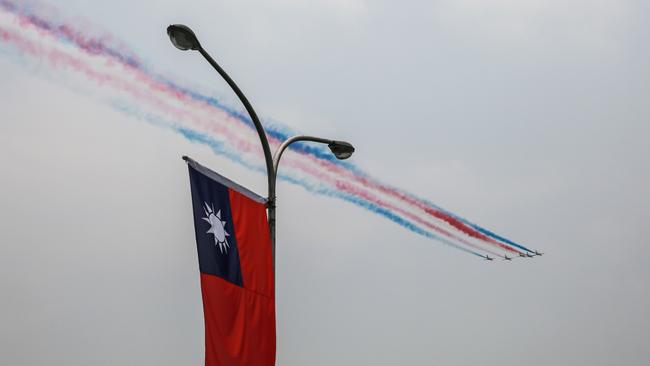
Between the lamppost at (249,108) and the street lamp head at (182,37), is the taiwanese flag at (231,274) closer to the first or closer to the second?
the lamppost at (249,108)

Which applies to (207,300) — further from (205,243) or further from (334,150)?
(334,150)

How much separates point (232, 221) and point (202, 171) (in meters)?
1.00

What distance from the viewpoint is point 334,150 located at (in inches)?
605

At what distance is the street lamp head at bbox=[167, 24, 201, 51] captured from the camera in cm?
1190

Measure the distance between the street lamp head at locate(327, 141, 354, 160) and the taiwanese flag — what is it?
169 inches

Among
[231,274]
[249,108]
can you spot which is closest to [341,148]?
[249,108]

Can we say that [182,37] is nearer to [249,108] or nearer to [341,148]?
[249,108]

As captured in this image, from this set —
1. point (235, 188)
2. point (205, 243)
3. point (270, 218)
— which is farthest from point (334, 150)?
point (205, 243)

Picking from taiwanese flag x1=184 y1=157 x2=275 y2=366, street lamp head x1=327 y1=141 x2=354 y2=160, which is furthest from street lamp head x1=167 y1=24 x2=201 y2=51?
street lamp head x1=327 y1=141 x2=354 y2=160

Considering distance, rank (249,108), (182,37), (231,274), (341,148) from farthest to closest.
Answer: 1. (341,148)
2. (249,108)
3. (182,37)
4. (231,274)

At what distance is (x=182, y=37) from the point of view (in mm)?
12039

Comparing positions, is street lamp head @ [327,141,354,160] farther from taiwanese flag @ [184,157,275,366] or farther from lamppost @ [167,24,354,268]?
taiwanese flag @ [184,157,275,366]

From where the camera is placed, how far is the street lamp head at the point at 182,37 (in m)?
11.9

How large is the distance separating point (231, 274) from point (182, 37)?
15.4 ft
